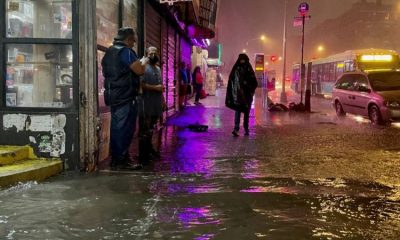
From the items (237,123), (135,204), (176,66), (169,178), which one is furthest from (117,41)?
(176,66)

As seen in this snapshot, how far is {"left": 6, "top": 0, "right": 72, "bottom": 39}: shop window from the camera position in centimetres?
656

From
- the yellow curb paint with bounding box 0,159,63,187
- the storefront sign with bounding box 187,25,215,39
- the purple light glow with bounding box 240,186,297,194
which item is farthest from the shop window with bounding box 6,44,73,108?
the storefront sign with bounding box 187,25,215,39

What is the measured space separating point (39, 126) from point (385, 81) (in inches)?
469

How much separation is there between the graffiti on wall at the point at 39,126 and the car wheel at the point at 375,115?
10.5 metres

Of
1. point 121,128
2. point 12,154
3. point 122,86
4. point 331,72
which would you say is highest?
point 331,72

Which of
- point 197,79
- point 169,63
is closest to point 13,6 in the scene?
point 169,63

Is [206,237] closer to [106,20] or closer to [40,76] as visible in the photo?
[40,76]

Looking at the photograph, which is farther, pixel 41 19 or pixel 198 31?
→ pixel 198 31

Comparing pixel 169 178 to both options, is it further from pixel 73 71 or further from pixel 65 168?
pixel 73 71

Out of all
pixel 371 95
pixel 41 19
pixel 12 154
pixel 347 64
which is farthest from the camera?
pixel 347 64

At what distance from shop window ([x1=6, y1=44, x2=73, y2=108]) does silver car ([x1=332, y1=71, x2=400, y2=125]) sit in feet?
33.4

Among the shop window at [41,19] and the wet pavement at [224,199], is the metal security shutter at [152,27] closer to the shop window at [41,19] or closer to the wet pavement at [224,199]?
the wet pavement at [224,199]

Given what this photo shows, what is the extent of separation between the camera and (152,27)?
11.9m

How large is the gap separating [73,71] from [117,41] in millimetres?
759
